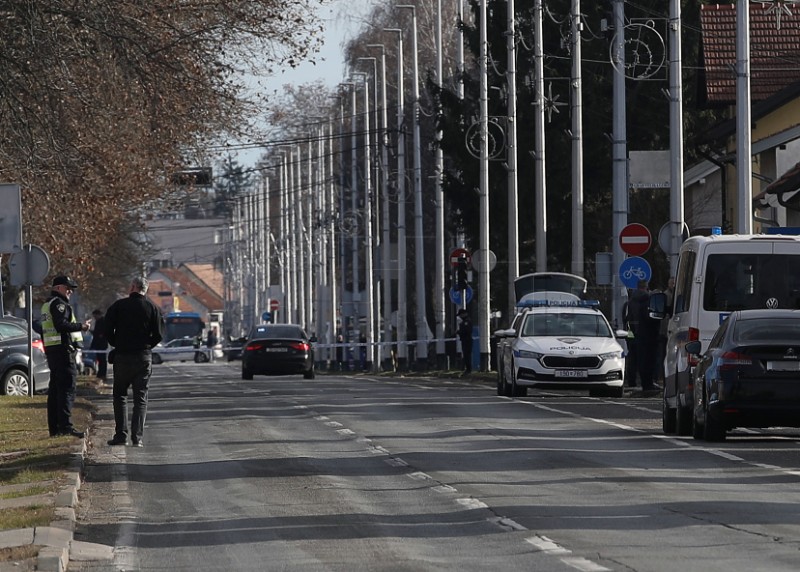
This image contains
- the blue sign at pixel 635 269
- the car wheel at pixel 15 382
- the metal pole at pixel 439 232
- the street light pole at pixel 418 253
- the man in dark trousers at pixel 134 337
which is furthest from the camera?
the street light pole at pixel 418 253

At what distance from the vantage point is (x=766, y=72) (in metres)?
50.5

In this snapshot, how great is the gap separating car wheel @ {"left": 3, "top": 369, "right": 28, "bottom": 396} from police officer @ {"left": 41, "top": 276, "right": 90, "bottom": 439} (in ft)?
45.9

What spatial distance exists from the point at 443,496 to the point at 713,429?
6.13 metres

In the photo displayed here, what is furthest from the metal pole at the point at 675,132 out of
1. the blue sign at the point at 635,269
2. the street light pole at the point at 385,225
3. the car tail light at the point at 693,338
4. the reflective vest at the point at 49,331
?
the street light pole at the point at 385,225

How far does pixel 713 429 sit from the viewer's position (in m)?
20.5

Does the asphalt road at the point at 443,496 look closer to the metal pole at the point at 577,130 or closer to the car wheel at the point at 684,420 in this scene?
the car wheel at the point at 684,420

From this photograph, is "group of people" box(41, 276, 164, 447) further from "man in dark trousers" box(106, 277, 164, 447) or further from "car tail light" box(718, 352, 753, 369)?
"car tail light" box(718, 352, 753, 369)

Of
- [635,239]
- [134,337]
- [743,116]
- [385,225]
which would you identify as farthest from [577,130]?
[385,225]

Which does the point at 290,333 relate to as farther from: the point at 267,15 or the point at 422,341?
the point at 267,15

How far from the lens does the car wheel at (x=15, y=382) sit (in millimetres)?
36344

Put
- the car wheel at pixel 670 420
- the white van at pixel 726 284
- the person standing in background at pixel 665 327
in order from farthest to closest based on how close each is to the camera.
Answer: the person standing in background at pixel 665 327 < the car wheel at pixel 670 420 < the white van at pixel 726 284

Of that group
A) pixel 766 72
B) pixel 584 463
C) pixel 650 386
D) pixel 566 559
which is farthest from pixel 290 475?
pixel 766 72

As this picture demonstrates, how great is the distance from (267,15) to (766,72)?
2570 centimetres

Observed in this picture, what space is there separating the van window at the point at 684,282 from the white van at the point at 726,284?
0.06 ft
